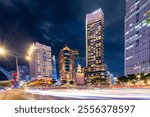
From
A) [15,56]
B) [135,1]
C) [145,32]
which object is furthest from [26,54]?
[135,1]

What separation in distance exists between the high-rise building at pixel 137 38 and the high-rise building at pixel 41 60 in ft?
161

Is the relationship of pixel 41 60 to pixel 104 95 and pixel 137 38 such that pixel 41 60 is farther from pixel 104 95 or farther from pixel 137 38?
pixel 137 38

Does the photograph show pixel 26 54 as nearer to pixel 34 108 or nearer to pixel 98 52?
pixel 34 108

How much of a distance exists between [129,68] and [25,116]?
7035 cm

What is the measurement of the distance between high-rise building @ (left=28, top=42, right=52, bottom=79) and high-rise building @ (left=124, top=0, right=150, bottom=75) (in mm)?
49133

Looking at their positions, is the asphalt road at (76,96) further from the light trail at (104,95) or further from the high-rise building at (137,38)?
the high-rise building at (137,38)

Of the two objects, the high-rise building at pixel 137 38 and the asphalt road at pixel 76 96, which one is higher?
the high-rise building at pixel 137 38

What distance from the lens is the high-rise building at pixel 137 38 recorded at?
64162 millimetres

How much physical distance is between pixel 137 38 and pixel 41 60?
193 ft

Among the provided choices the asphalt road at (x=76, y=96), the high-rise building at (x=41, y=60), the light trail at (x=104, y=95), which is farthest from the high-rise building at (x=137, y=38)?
the asphalt road at (x=76, y=96)

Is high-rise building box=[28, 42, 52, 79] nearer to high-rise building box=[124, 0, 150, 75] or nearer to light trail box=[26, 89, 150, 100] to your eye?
light trail box=[26, 89, 150, 100]

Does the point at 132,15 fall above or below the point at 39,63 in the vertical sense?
above

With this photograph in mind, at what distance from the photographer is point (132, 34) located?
7469 cm

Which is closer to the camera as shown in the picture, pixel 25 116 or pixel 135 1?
pixel 25 116
